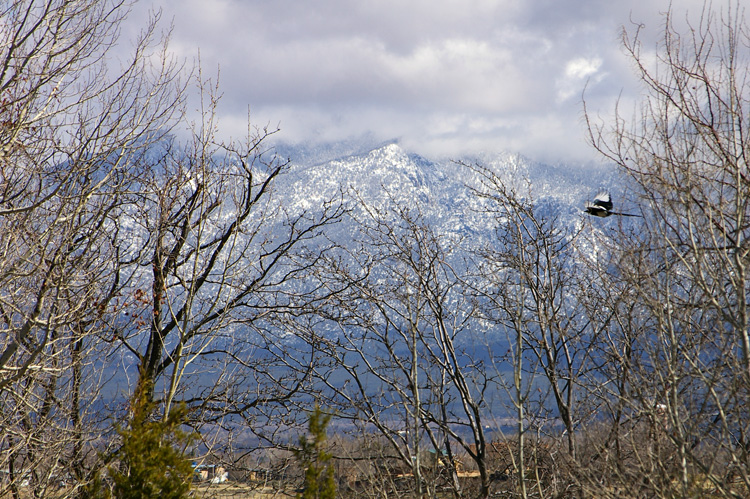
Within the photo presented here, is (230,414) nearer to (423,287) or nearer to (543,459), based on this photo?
(423,287)

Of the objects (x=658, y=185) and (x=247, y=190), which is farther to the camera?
(x=247, y=190)

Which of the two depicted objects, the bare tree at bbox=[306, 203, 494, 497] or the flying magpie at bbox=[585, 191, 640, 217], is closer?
the flying magpie at bbox=[585, 191, 640, 217]

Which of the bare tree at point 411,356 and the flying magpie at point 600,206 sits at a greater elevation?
the flying magpie at point 600,206

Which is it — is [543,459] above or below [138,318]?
below

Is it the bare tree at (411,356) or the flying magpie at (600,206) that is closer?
the flying magpie at (600,206)

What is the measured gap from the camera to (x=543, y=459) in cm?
852

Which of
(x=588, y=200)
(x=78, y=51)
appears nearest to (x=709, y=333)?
(x=588, y=200)

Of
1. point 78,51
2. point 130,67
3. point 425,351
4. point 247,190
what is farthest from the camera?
point 247,190

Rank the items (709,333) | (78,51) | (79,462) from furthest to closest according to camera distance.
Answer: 1. (79,462)
2. (78,51)
3. (709,333)

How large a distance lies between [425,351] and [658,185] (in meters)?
4.76

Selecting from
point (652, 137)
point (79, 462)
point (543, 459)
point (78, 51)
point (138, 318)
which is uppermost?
point (78, 51)

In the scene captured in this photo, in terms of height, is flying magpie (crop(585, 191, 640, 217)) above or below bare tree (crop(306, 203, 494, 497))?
above

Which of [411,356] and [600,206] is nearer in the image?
[600,206]

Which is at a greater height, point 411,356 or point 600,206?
point 600,206
